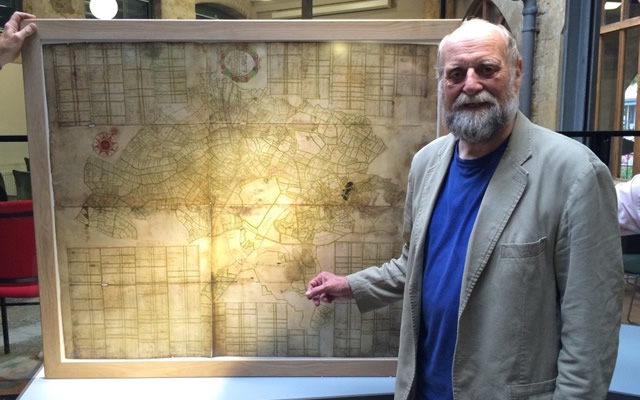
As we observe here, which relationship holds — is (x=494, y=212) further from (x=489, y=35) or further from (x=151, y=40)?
(x=151, y=40)

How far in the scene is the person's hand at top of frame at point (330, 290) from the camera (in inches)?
62.3

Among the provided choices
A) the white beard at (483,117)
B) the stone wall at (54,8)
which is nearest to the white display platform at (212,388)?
the white beard at (483,117)

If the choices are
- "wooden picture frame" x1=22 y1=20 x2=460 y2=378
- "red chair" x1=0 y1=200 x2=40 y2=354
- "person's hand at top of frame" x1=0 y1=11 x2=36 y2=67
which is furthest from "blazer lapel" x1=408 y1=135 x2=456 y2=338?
"red chair" x1=0 y1=200 x2=40 y2=354

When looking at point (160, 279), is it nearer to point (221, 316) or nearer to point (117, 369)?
point (221, 316)

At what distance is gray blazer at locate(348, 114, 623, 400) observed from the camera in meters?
1.09

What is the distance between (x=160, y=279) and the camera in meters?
1.80

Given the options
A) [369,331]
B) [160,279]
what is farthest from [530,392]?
[160,279]

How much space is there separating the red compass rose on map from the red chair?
1139 millimetres

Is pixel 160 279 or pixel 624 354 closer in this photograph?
pixel 160 279

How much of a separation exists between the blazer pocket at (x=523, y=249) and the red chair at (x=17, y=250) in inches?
93.5

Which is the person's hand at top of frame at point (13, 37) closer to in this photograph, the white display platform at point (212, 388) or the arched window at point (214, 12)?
the white display platform at point (212, 388)

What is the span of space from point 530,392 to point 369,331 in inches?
29.7

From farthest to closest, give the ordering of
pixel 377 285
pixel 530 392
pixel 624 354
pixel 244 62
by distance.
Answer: pixel 624 354 < pixel 244 62 < pixel 377 285 < pixel 530 392

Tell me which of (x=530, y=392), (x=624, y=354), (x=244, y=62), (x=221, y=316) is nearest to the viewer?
(x=530, y=392)
